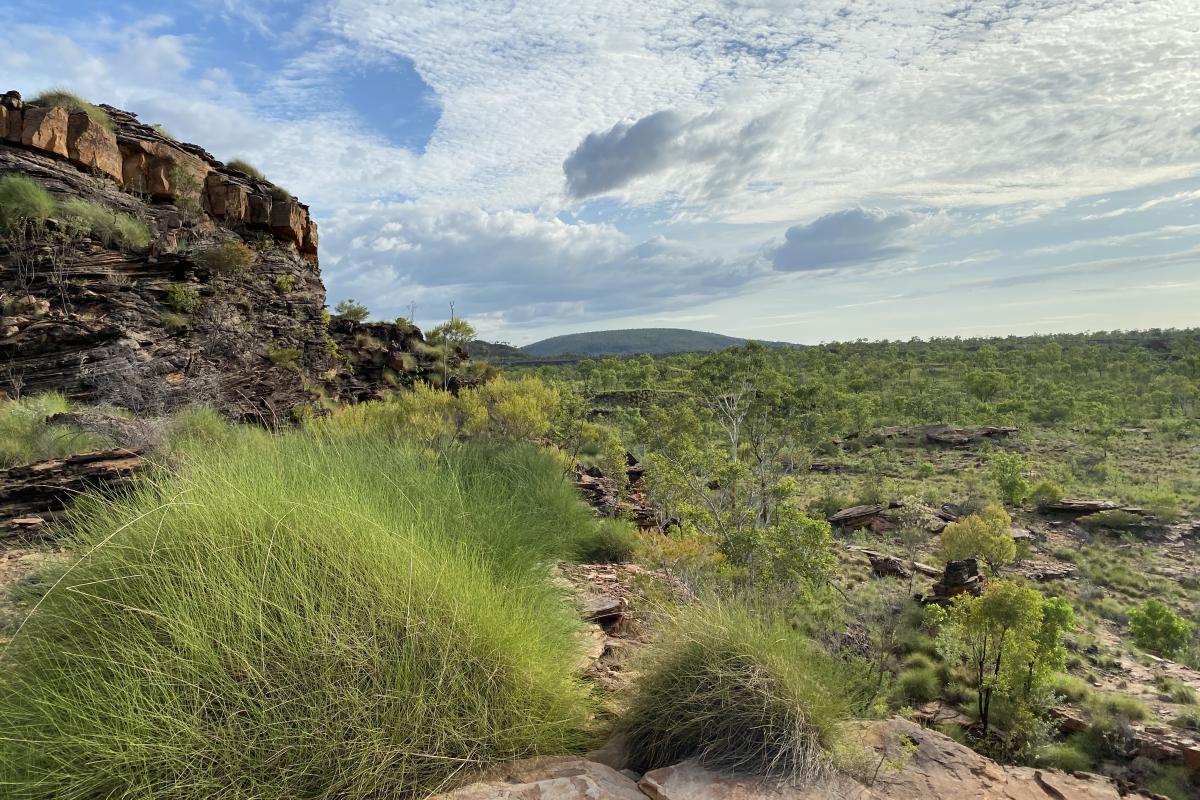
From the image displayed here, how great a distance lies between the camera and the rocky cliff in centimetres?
1513

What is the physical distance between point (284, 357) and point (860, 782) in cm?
2111

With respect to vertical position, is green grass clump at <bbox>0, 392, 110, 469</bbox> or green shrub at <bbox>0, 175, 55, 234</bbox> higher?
green shrub at <bbox>0, 175, 55, 234</bbox>

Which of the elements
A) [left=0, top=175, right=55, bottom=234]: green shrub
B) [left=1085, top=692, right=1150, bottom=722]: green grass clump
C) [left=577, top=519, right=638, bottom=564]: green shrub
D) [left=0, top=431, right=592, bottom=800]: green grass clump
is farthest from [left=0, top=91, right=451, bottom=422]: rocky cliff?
[left=1085, top=692, right=1150, bottom=722]: green grass clump

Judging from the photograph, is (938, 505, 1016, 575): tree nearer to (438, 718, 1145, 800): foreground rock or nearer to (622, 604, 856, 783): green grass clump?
(438, 718, 1145, 800): foreground rock

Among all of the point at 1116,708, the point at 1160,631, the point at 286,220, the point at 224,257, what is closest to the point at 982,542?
the point at 1160,631

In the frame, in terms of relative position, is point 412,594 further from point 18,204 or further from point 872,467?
point 872,467

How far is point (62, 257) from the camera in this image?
632 inches

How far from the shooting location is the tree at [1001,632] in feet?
24.7

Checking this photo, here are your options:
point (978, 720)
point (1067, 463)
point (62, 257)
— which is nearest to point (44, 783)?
point (978, 720)

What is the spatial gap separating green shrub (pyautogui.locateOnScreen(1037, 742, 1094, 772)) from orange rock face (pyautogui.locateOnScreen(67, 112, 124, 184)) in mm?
27255

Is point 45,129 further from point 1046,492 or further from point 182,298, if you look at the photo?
point 1046,492

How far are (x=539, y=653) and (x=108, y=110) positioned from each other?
26980 millimetres

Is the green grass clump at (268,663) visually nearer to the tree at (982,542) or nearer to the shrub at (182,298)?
the shrub at (182,298)

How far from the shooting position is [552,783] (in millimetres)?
2832
